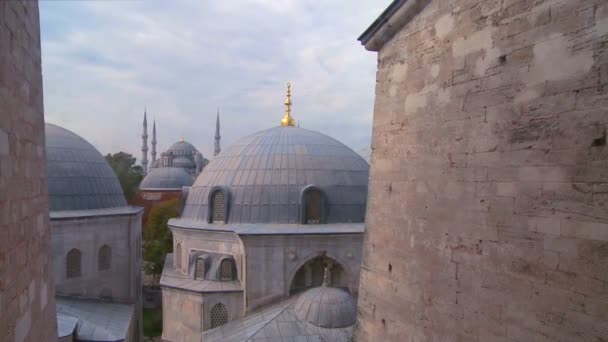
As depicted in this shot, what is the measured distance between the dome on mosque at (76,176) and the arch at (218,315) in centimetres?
617

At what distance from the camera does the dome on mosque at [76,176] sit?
51.4ft

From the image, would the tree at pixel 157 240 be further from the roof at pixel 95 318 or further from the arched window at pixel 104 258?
the roof at pixel 95 318

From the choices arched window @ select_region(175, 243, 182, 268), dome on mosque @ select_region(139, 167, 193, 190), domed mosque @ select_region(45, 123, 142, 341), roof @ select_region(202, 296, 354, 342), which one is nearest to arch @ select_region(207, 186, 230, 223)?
arched window @ select_region(175, 243, 182, 268)

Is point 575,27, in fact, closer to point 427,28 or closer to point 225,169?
point 427,28

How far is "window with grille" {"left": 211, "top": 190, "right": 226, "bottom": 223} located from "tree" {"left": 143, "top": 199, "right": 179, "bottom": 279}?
1036 cm

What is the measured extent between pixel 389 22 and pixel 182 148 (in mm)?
54712

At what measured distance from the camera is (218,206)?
49.2ft

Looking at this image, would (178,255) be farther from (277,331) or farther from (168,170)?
(168,170)

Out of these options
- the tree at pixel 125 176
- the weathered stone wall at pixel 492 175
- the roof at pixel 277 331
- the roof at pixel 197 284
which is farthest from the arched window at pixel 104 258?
the tree at pixel 125 176

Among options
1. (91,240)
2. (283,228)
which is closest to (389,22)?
(283,228)

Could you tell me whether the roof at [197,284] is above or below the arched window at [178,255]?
below

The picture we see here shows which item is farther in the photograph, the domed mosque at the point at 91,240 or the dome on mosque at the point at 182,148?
the dome on mosque at the point at 182,148

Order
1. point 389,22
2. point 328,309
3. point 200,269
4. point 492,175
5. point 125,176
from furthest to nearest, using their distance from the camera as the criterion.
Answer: point 125,176
point 200,269
point 328,309
point 389,22
point 492,175

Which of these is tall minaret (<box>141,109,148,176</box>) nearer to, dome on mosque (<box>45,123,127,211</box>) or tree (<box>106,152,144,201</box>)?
tree (<box>106,152,144,201</box>)
